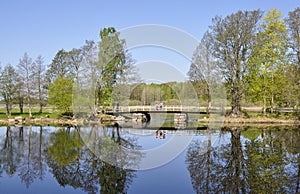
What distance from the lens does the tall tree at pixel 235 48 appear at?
33281mm

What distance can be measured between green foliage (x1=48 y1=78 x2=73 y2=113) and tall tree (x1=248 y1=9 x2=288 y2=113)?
21.7 m

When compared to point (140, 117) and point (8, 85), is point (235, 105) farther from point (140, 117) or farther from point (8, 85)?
point (8, 85)

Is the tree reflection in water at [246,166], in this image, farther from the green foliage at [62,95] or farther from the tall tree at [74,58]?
the tall tree at [74,58]

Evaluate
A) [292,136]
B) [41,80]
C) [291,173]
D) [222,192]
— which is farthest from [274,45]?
[41,80]

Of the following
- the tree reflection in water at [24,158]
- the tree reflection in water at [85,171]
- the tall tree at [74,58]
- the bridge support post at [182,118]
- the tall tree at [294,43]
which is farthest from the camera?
the tall tree at [74,58]

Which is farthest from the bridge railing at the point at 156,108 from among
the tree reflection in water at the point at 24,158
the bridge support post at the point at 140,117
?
the tree reflection in water at the point at 24,158

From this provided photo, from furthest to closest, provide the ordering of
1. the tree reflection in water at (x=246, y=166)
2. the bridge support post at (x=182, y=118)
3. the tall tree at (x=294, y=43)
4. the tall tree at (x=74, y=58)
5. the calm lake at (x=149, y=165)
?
1. the tall tree at (x=74, y=58)
2. the bridge support post at (x=182, y=118)
3. the tall tree at (x=294, y=43)
4. the calm lake at (x=149, y=165)
5. the tree reflection in water at (x=246, y=166)

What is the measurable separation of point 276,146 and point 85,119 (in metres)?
22.0

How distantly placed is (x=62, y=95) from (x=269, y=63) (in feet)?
82.2

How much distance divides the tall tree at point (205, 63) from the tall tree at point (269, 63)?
4.64 meters

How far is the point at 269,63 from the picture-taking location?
34.7 m

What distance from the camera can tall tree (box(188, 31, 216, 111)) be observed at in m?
35.5

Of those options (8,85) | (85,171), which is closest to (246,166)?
(85,171)

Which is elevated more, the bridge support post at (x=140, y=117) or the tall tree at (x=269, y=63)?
the tall tree at (x=269, y=63)
